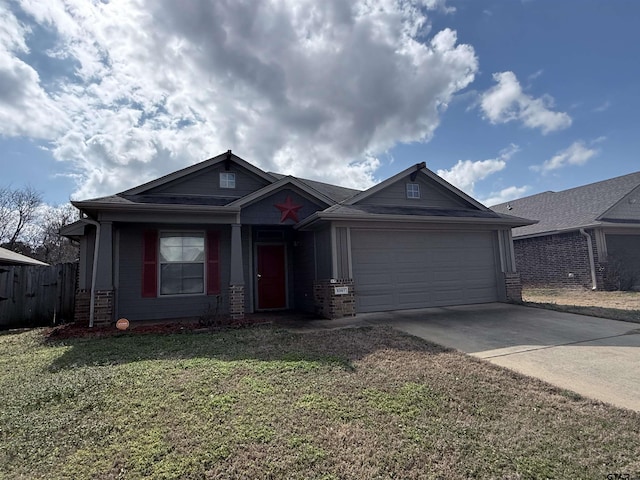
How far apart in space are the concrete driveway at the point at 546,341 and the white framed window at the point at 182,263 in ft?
15.3

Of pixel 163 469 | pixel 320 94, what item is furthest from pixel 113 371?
pixel 320 94

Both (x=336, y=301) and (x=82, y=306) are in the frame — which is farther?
(x=82, y=306)

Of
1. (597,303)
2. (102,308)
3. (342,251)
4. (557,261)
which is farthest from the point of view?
(557,261)

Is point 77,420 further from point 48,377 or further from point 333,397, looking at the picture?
point 333,397

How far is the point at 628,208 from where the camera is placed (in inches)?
612

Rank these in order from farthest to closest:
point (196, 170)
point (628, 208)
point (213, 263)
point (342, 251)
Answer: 1. point (628, 208)
2. point (196, 170)
3. point (213, 263)
4. point (342, 251)

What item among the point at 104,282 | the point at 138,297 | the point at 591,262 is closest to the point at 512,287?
the point at 591,262

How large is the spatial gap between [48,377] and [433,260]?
863 centimetres

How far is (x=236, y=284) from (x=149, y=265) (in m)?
2.61

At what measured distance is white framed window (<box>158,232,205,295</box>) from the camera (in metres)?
9.34

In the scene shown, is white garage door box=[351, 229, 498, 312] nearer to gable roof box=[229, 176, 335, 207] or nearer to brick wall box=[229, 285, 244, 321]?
gable roof box=[229, 176, 335, 207]

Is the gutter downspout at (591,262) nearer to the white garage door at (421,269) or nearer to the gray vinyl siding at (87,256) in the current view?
the white garage door at (421,269)

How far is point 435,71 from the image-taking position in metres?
10.4

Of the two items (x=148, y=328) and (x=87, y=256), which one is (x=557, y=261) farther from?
(x=87, y=256)
